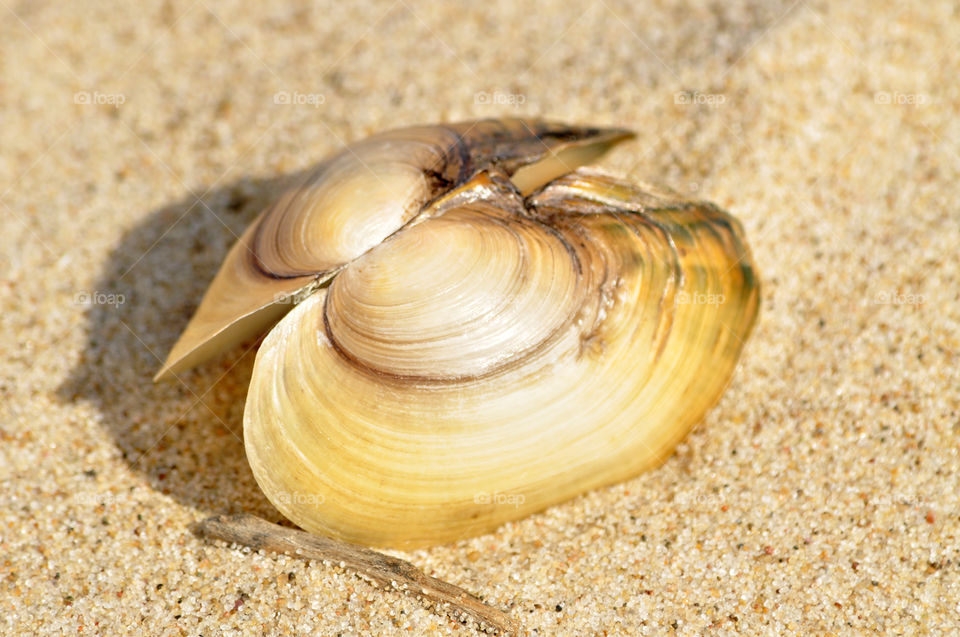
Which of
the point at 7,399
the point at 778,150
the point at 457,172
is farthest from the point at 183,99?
the point at 778,150

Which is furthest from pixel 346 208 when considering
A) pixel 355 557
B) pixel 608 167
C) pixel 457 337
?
pixel 608 167

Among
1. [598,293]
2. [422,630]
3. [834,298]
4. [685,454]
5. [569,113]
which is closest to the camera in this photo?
[422,630]

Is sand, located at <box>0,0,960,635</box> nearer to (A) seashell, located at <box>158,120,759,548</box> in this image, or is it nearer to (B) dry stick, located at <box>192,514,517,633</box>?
(B) dry stick, located at <box>192,514,517,633</box>

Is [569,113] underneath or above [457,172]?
above

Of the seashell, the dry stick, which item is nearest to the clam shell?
the seashell

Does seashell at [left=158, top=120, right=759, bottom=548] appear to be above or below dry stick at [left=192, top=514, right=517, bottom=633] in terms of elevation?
above

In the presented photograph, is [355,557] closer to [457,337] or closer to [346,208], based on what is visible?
[457,337]

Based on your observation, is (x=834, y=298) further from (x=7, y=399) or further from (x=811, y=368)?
(x=7, y=399)
